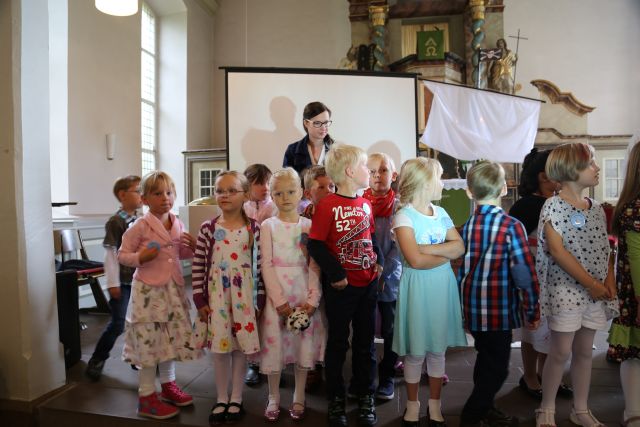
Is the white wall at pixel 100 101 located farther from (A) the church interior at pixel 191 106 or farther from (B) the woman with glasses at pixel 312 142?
(B) the woman with glasses at pixel 312 142

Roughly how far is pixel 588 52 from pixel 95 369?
38.7 feet

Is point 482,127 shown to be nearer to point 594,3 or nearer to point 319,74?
point 319,74

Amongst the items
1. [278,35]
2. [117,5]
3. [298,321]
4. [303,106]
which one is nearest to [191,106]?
[278,35]

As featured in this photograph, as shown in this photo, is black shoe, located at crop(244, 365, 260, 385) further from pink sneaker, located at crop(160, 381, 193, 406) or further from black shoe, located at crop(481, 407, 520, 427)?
black shoe, located at crop(481, 407, 520, 427)

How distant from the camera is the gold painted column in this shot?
34.2ft

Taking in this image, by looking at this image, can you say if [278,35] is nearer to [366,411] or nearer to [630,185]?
[630,185]

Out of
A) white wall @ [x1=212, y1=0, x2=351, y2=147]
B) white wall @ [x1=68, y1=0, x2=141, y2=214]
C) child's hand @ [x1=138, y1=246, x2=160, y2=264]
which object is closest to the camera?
child's hand @ [x1=138, y1=246, x2=160, y2=264]

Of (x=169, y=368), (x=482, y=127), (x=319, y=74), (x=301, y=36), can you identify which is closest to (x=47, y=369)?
(x=169, y=368)

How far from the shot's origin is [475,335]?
2.08 m

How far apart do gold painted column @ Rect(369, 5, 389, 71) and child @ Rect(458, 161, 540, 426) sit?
896 cm

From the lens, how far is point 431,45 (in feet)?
32.0

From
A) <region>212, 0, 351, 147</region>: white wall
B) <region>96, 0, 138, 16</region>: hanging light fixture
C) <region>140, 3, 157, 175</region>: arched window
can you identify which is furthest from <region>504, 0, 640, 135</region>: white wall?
<region>96, 0, 138, 16</region>: hanging light fixture

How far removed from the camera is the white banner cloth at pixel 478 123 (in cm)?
523

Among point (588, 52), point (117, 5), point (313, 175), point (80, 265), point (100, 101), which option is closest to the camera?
point (313, 175)
